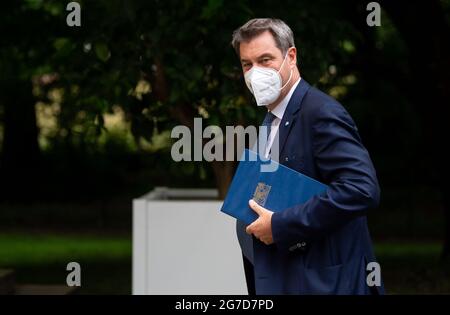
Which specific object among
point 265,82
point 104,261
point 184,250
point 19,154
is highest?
point 19,154

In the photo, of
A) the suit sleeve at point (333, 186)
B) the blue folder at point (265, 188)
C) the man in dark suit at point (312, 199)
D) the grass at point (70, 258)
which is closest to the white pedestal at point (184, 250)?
the grass at point (70, 258)

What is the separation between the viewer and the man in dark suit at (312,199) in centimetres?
365

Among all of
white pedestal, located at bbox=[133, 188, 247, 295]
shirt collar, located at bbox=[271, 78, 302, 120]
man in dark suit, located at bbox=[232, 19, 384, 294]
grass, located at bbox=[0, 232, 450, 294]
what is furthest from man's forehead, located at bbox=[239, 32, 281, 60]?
grass, located at bbox=[0, 232, 450, 294]

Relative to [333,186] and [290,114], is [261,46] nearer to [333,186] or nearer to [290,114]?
[290,114]

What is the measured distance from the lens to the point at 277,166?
12.5ft

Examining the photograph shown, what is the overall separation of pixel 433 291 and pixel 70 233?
36.8ft

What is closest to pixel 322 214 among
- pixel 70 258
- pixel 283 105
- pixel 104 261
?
pixel 283 105

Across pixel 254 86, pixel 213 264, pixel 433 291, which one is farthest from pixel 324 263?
A: pixel 433 291

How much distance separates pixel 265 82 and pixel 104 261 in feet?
38.8

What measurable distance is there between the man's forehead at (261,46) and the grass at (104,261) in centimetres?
764

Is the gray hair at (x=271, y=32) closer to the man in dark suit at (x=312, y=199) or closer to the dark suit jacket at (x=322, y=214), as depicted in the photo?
the man in dark suit at (x=312, y=199)

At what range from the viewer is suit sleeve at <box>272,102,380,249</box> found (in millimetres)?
3617

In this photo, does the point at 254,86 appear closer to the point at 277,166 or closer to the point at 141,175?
Result: the point at 277,166

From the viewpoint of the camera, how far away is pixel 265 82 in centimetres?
392
